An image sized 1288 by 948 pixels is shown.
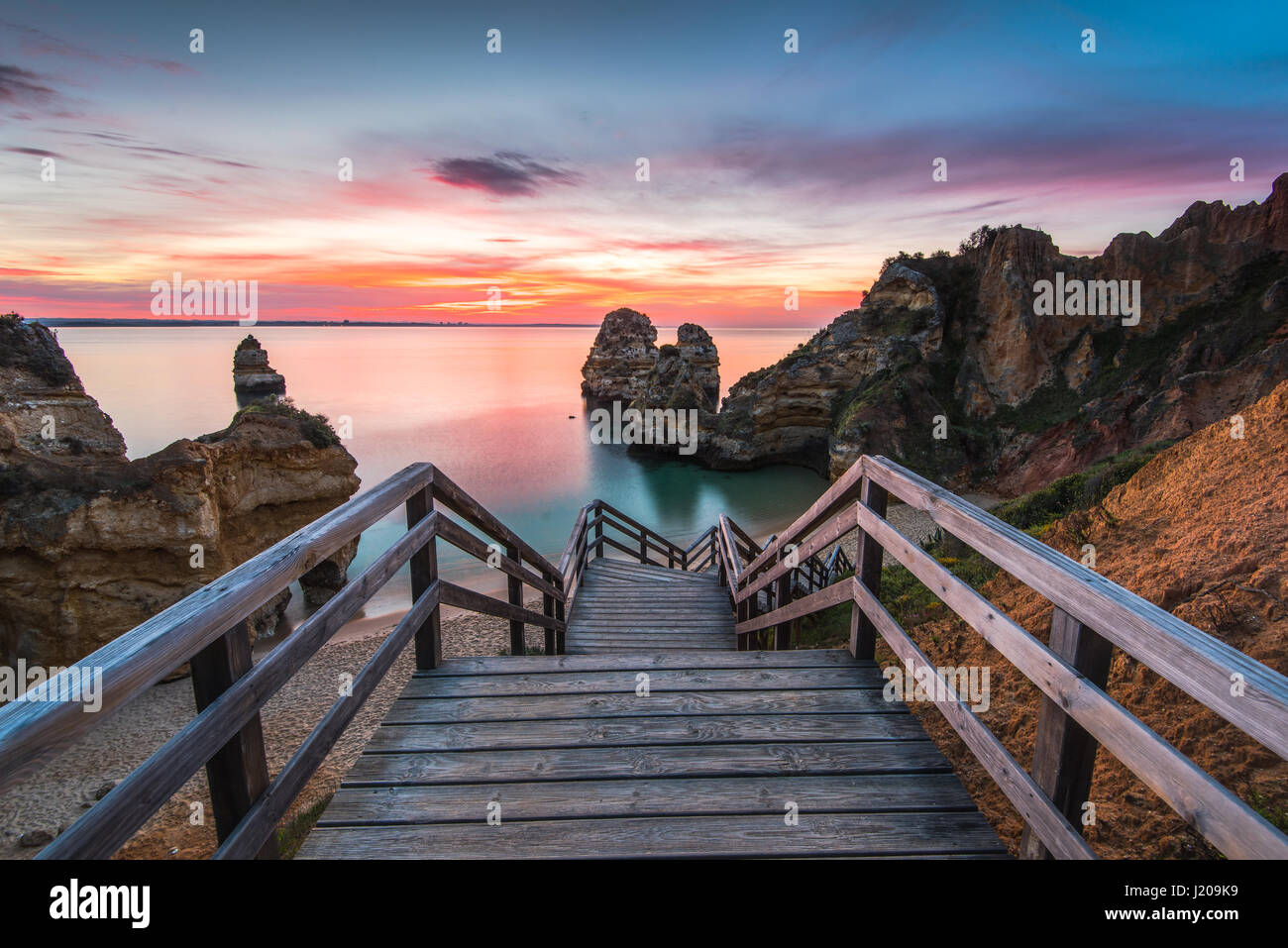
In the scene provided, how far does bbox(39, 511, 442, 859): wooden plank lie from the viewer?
1.15 metres

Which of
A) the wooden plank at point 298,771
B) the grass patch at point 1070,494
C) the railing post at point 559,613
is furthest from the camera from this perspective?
the grass patch at point 1070,494

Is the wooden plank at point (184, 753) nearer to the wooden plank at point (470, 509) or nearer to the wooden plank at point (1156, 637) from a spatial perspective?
the wooden plank at point (470, 509)

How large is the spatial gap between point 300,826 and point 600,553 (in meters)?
7.15

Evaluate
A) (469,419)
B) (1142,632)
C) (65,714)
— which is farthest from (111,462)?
(469,419)

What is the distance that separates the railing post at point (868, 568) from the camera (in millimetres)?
3211

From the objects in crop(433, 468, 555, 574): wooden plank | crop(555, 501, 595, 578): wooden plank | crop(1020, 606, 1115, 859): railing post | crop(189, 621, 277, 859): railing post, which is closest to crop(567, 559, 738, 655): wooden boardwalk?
crop(555, 501, 595, 578): wooden plank

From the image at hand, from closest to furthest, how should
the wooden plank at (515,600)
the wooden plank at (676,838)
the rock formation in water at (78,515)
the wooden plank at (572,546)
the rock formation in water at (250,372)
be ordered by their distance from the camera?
the wooden plank at (676,838)
the wooden plank at (515,600)
the wooden plank at (572,546)
the rock formation in water at (78,515)
the rock formation in water at (250,372)

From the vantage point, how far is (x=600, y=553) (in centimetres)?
1232

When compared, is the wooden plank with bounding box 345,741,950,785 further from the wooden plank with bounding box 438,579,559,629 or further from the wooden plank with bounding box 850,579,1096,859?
the wooden plank with bounding box 438,579,559,629

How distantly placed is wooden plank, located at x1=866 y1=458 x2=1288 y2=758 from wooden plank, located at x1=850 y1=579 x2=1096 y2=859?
1.98ft

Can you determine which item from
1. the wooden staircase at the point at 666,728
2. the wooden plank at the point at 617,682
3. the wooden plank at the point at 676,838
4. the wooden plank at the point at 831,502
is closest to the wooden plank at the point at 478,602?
the wooden staircase at the point at 666,728

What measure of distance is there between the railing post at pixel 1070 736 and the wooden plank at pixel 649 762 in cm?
71
